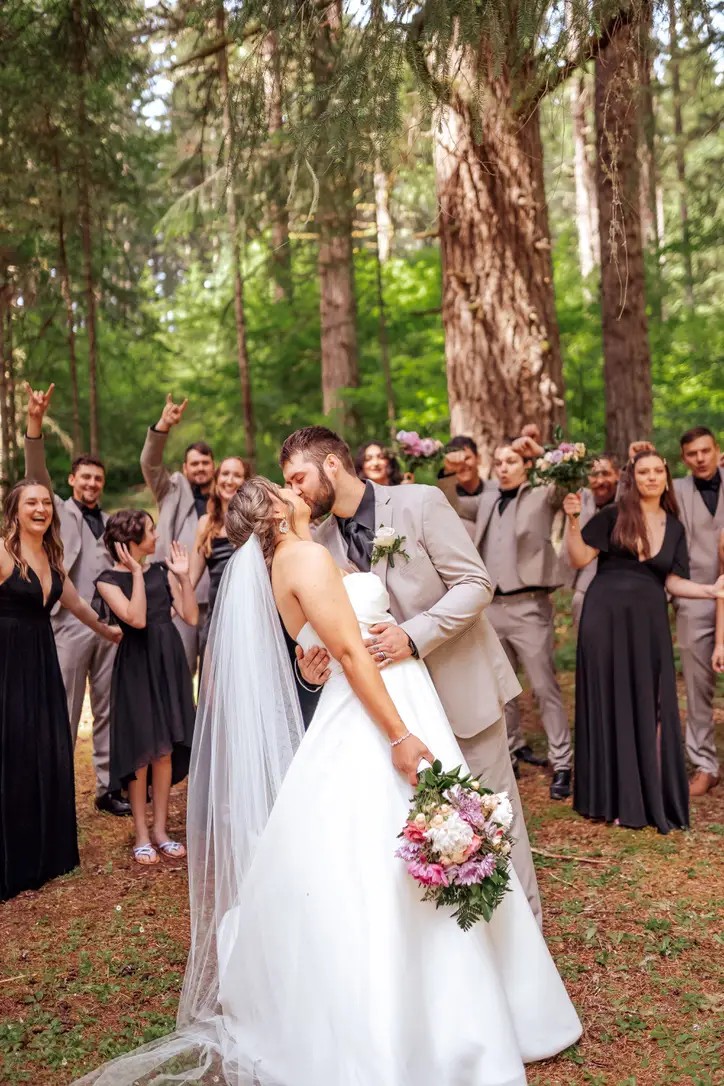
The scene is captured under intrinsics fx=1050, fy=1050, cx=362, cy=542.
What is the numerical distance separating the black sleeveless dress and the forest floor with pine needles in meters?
0.66

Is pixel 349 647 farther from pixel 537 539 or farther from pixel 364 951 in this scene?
pixel 537 539

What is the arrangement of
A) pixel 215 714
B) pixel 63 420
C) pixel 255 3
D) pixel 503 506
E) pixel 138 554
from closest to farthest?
pixel 215 714, pixel 255 3, pixel 138 554, pixel 503 506, pixel 63 420

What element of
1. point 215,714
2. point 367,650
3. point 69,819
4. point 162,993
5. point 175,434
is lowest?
point 162,993

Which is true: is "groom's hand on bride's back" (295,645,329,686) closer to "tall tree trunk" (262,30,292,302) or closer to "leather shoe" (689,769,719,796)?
"tall tree trunk" (262,30,292,302)

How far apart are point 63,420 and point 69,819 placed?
456 inches

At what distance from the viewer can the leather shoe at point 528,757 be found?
800cm

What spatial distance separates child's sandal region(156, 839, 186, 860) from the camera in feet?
20.3

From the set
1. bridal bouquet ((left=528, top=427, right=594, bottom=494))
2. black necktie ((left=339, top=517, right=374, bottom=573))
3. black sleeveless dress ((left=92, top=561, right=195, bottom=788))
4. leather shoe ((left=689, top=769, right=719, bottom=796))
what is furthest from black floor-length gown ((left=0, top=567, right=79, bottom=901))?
leather shoe ((left=689, top=769, right=719, bottom=796))

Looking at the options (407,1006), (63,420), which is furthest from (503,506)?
(63,420)

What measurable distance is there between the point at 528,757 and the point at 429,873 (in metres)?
4.87

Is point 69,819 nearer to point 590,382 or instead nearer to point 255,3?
point 255,3

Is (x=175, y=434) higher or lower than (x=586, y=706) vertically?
higher

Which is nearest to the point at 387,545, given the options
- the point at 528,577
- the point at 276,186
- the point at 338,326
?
the point at 528,577

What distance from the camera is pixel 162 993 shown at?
4.49 metres
